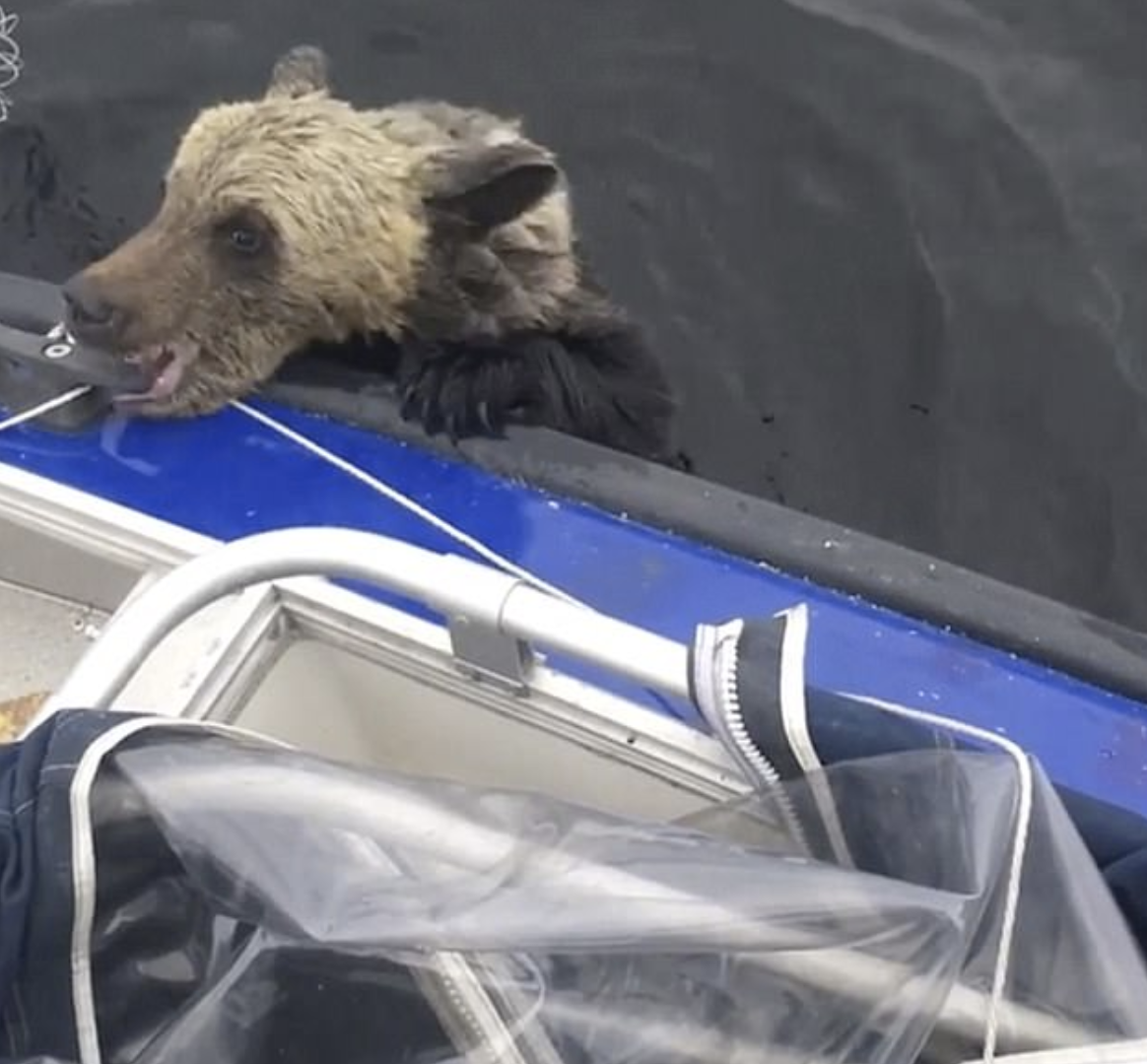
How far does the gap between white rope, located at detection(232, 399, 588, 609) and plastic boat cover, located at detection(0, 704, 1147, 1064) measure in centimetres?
108

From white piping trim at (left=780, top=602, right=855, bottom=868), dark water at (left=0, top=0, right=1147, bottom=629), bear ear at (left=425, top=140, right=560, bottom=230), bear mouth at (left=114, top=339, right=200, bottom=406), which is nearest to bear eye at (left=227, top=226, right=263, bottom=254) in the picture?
bear mouth at (left=114, top=339, right=200, bottom=406)

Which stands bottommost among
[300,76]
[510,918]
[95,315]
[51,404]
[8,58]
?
[8,58]

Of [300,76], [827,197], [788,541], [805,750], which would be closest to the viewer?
[805,750]

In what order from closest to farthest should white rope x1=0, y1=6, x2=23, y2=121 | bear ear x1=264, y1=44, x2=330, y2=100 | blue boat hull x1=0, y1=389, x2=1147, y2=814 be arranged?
blue boat hull x1=0, y1=389, x2=1147, y2=814 < bear ear x1=264, y1=44, x2=330, y2=100 < white rope x1=0, y1=6, x2=23, y2=121

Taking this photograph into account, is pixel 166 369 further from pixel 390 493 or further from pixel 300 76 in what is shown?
pixel 300 76

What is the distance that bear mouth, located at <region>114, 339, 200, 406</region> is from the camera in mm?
3279

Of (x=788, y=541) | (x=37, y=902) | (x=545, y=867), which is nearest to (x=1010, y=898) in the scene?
(x=545, y=867)

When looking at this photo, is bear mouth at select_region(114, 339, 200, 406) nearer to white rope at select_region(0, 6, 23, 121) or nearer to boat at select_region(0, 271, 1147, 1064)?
boat at select_region(0, 271, 1147, 1064)

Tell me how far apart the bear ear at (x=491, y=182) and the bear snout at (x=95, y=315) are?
1.72 ft

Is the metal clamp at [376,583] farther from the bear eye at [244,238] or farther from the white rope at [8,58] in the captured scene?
the white rope at [8,58]

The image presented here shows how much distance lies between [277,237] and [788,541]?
950 mm

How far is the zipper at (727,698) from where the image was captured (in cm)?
188

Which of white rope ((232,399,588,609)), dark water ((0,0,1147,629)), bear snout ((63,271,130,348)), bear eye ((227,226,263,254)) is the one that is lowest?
dark water ((0,0,1147,629))

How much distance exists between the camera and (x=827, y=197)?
4.68 m
